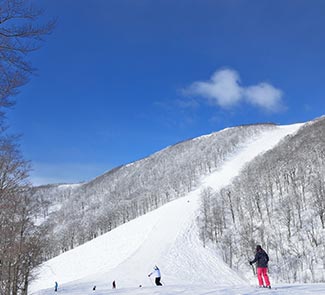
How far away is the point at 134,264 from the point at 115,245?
94.8 feet

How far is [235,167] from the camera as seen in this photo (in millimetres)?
181875

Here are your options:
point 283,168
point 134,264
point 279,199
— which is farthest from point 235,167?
point 134,264

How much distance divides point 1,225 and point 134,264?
1628 inches

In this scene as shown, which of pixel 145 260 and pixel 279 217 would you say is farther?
pixel 279 217

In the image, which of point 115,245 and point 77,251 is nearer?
point 115,245

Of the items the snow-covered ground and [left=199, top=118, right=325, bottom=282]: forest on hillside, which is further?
[left=199, top=118, right=325, bottom=282]: forest on hillside

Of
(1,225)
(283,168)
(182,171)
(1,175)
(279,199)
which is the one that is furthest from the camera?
(182,171)

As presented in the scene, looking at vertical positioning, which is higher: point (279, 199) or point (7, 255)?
point (279, 199)

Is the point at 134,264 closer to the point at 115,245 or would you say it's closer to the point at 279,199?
the point at 115,245

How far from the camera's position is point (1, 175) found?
45.9 ft

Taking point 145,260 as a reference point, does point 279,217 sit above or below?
above

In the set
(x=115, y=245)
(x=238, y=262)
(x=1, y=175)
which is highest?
(x=1, y=175)

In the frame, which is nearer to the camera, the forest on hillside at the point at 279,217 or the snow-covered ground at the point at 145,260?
the snow-covered ground at the point at 145,260

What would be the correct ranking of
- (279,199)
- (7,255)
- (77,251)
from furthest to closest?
(77,251)
(279,199)
(7,255)
